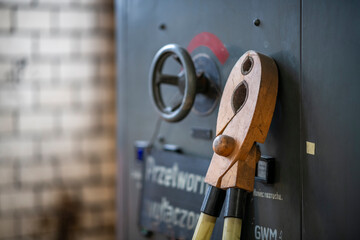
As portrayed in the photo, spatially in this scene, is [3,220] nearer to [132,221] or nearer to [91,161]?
[91,161]

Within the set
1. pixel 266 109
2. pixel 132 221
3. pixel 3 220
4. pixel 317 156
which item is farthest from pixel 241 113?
pixel 3 220

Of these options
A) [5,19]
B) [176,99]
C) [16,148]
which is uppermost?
[5,19]

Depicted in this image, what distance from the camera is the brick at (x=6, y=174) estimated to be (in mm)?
2301

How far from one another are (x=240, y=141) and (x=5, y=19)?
5.69 ft

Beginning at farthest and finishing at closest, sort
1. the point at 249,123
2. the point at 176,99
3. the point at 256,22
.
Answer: the point at 176,99 < the point at 256,22 < the point at 249,123

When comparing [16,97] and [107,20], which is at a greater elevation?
[107,20]

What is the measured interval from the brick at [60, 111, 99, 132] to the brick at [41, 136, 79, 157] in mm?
64

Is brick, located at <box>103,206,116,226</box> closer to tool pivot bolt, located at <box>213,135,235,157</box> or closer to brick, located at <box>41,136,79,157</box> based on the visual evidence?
brick, located at <box>41,136,79,157</box>

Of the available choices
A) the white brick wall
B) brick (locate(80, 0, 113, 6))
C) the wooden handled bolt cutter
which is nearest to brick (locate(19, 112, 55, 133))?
the white brick wall

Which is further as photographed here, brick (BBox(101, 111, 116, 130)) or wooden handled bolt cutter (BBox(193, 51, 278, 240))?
brick (BBox(101, 111, 116, 130))

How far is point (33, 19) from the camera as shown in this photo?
2.33 meters

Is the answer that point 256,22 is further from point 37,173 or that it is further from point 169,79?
point 37,173

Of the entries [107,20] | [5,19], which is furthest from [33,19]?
[107,20]

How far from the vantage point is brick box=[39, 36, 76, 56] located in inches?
92.8
